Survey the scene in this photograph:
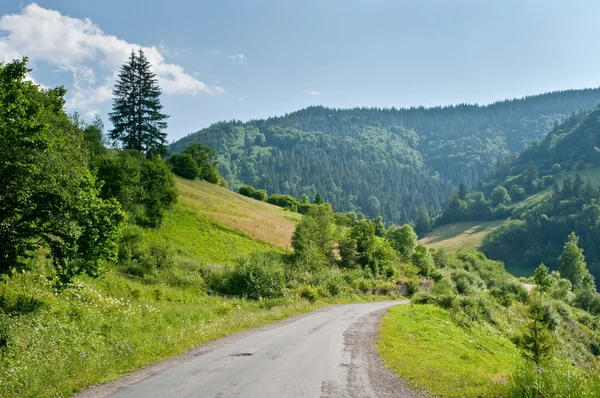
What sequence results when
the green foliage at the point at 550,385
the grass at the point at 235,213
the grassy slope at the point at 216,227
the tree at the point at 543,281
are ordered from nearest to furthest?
1. the green foliage at the point at 550,385
2. the grassy slope at the point at 216,227
3. the grass at the point at 235,213
4. the tree at the point at 543,281

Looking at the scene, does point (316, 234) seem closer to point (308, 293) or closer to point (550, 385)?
point (308, 293)

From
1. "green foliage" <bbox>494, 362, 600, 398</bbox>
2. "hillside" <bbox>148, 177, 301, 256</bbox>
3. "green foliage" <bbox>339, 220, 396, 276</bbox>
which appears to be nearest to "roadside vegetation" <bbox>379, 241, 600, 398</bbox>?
"green foliage" <bbox>494, 362, 600, 398</bbox>

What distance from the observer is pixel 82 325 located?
18281mm

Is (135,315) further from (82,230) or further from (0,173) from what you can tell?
(0,173)

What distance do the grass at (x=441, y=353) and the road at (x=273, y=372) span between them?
84 centimetres

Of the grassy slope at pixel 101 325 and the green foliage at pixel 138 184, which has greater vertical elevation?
the green foliage at pixel 138 184

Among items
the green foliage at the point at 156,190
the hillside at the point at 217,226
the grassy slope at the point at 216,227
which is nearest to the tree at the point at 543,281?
the grassy slope at the point at 216,227

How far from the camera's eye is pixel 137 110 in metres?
70.2

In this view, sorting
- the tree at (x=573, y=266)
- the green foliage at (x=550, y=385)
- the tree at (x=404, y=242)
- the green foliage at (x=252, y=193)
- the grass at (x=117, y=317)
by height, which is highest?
the green foliage at (x=252, y=193)

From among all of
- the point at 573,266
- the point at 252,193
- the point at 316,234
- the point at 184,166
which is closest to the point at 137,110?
the point at 184,166

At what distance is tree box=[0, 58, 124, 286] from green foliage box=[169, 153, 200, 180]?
62.0 m

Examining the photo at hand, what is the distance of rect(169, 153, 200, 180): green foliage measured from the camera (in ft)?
269

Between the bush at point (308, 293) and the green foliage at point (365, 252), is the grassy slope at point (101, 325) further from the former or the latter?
the green foliage at point (365, 252)

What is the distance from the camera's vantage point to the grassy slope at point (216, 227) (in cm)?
4688
